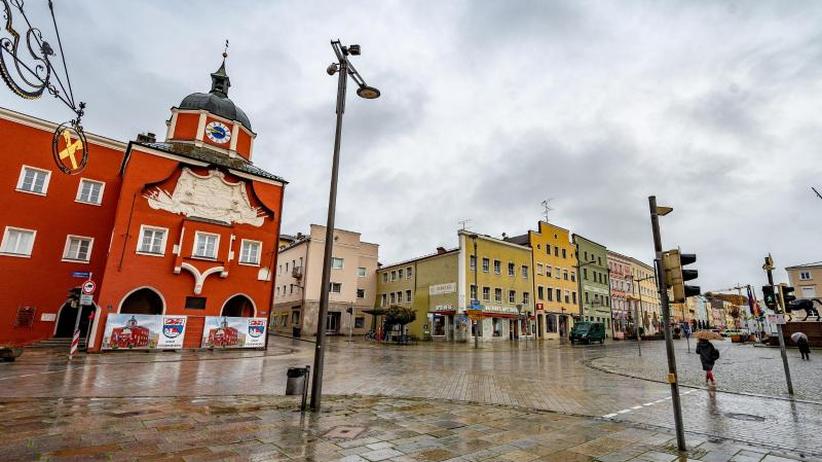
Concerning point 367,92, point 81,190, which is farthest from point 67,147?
point 81,190

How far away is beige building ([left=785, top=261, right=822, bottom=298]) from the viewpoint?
6438 cm

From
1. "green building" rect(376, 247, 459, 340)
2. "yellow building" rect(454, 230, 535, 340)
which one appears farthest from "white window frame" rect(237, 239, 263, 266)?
"yellow building" rect(454, 230, 535, 340)

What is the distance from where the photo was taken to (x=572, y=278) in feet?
172

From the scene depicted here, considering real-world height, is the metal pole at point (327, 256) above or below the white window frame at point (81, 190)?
below

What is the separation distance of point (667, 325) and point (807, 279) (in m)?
85.3

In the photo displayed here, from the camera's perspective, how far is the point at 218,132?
1180 inches

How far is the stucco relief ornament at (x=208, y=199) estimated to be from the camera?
24578 mm

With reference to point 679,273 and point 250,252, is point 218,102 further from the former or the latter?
point 679,273

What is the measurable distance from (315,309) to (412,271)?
11648 millimetres

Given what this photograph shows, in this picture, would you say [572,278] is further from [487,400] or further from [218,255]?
[487,400]

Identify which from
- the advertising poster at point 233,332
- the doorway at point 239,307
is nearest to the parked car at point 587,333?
the advertising poster at point 233,332

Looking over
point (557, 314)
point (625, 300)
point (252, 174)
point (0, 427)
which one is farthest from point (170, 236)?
point (625, 300)

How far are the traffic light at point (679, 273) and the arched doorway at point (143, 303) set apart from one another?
85.7ft

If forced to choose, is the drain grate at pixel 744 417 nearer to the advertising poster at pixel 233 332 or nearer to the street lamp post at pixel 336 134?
the street lamp post at pixel 336 134
